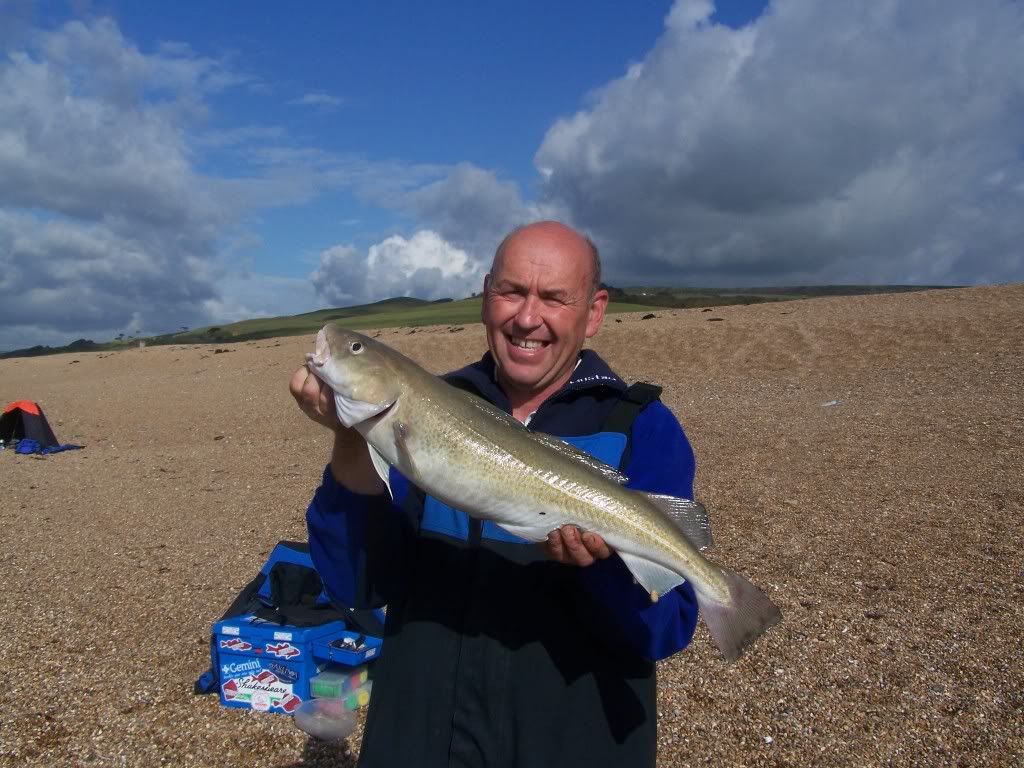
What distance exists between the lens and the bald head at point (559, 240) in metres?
3.18

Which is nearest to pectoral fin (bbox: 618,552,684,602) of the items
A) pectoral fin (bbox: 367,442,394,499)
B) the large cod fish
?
the large cod fish

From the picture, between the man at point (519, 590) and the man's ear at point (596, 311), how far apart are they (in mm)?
91

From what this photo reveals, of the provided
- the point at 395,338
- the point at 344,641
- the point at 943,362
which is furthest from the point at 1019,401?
the point at 395,338

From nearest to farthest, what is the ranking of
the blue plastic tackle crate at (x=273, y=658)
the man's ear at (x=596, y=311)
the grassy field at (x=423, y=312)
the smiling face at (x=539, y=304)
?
the smiling face at (x=539, y=304)
the man's ear at (x=596, y=311)
the blue plastic tackle crate at (x=273, y=658)
the grassy field at (x=423, y=312)

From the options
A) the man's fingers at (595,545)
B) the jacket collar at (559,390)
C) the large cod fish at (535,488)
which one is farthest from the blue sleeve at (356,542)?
the man's fingers at (595,545)

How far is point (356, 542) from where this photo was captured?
2.87 m

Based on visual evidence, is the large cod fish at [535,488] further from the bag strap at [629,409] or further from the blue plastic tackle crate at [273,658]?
the blue plastic tackle crate at [273,658]

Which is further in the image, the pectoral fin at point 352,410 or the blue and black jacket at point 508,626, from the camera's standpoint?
the pectoral fin at point 352,410

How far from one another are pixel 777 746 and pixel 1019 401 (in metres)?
13.6

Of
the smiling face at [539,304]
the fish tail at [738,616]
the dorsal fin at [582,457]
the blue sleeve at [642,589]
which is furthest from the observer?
the smiling face at [539,304]

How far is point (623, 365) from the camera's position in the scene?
991 inches

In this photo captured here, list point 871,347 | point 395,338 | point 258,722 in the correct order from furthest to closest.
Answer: point 395,338, point 871,347, point 258,722

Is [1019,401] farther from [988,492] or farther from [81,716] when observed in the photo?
[81,716]

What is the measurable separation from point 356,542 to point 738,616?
5.19 ft
